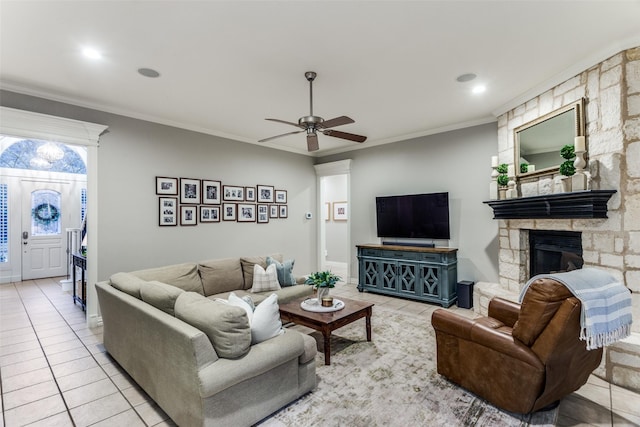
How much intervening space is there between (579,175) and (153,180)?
5.10 meters

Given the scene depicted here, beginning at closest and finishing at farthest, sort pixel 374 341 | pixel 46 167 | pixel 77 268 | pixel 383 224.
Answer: pixel 374 341, pixel 77 268, pixel 383 224, pixel 46 167

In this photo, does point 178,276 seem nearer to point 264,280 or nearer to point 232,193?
point 264,280

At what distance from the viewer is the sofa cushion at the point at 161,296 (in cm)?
230

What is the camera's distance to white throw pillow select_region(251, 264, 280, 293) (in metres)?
4.11

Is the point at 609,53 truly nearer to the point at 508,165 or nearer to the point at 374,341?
the point at 508,165

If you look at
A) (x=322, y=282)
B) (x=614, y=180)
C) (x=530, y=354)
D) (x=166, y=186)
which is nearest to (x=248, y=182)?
(x=166, y=186)

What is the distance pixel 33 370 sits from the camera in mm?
2879

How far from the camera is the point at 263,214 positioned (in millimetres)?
5922

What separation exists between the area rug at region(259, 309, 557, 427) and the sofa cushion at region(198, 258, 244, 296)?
1.61 metres

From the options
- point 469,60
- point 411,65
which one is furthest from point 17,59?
point 469,60

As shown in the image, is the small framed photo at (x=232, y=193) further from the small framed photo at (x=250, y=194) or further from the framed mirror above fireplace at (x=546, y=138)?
the framed mirror above fireplace at (x=546, y=138)

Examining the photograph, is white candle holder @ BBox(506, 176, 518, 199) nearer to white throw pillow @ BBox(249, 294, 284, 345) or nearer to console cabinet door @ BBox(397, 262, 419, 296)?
console cabinet door @ BBox(397, 262, 419, 296)

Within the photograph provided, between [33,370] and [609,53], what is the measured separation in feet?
19.7

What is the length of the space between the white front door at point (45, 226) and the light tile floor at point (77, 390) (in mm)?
3746
